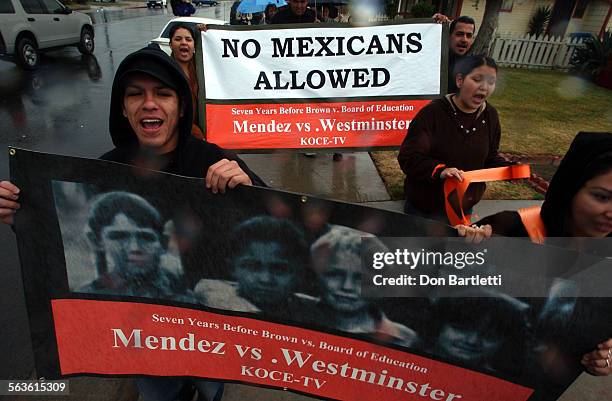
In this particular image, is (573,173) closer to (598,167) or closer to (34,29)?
(598,167)

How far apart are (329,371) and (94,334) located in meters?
0.94

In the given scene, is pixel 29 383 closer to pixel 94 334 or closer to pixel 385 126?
pixel 94 334

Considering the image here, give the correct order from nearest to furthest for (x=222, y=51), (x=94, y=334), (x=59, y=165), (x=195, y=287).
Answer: (x=59, y=165), (x=195, y=287), (x=94, y=334), (x=222, y=51)

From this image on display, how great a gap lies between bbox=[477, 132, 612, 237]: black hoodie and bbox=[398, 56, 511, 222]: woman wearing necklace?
2.54 ft

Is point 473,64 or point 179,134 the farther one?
point 473,64

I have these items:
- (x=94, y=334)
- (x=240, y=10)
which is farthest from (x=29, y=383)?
(x=240, y=10)

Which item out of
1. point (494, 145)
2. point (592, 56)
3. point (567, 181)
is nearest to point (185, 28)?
point (494, 145)

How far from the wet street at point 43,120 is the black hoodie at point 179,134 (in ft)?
5.75

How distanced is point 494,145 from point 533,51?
50.6 feet

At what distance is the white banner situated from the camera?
3906 mm

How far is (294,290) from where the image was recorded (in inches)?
55.7

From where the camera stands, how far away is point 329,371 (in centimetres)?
155

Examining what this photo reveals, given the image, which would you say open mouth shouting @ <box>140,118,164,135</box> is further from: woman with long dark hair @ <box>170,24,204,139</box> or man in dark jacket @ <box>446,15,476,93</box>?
man in dark jacket @ <box>446,15,476,93</box>

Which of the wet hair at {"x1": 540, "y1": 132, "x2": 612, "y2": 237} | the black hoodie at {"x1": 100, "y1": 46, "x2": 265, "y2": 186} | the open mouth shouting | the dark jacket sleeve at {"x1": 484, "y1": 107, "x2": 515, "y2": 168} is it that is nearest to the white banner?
the dark jacket sleeve at {"x1": 484, "y1": 107, "x2": 515, "y2": 168}
